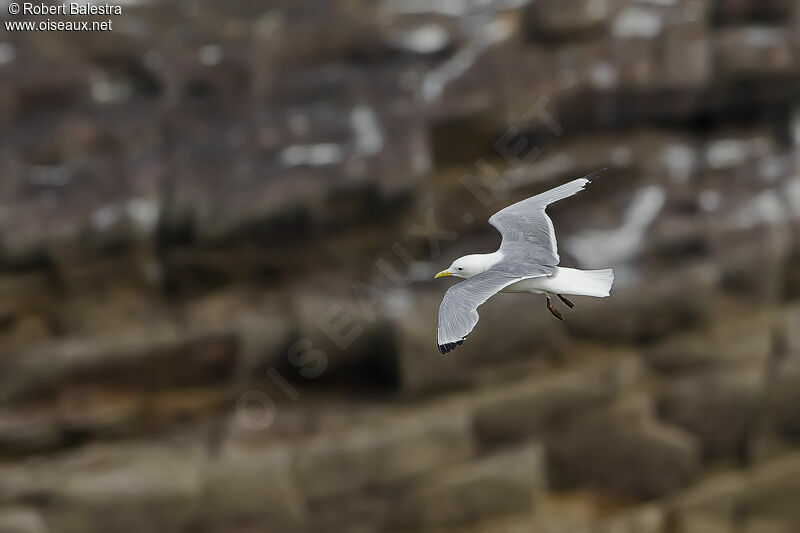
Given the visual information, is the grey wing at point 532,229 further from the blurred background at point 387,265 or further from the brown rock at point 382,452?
the brown rock at point 382,452

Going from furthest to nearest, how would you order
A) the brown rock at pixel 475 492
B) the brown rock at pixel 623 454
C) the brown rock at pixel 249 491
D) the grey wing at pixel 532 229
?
the brown rock at pixel 623 454, the brown rock at pixel 475 492, the brown rock at pixel 249 491, the grey wing at pixel 532 229

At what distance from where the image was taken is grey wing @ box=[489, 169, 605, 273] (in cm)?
348

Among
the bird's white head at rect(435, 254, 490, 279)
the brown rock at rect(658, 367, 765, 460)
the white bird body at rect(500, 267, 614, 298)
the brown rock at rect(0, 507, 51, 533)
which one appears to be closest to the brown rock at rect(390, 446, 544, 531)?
the brown rock at rect(658, 367, 765, 460)

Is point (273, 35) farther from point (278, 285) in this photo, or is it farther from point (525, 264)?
point (525, 264)

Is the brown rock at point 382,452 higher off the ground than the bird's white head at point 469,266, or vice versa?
the bird's white head at point 469,266

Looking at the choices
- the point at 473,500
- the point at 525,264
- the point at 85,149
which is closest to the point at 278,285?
the point at 85,149

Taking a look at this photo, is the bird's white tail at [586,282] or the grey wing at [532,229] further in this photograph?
the grey wing at [532,229]

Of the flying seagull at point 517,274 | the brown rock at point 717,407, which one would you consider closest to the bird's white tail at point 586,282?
the flying seagull at point 517,274

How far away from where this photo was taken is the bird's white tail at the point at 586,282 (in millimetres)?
3111

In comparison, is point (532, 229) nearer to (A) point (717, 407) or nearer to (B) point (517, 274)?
(B) point (517, 274)

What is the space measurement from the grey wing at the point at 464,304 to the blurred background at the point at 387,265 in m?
3.20

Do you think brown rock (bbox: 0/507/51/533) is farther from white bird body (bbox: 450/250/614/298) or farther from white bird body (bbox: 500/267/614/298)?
white bird body (bbox: 500/267/614/298)

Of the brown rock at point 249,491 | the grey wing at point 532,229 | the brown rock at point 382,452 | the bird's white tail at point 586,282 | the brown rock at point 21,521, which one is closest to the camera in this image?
the bird's white tail at point 586,282

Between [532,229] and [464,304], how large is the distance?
785mm
